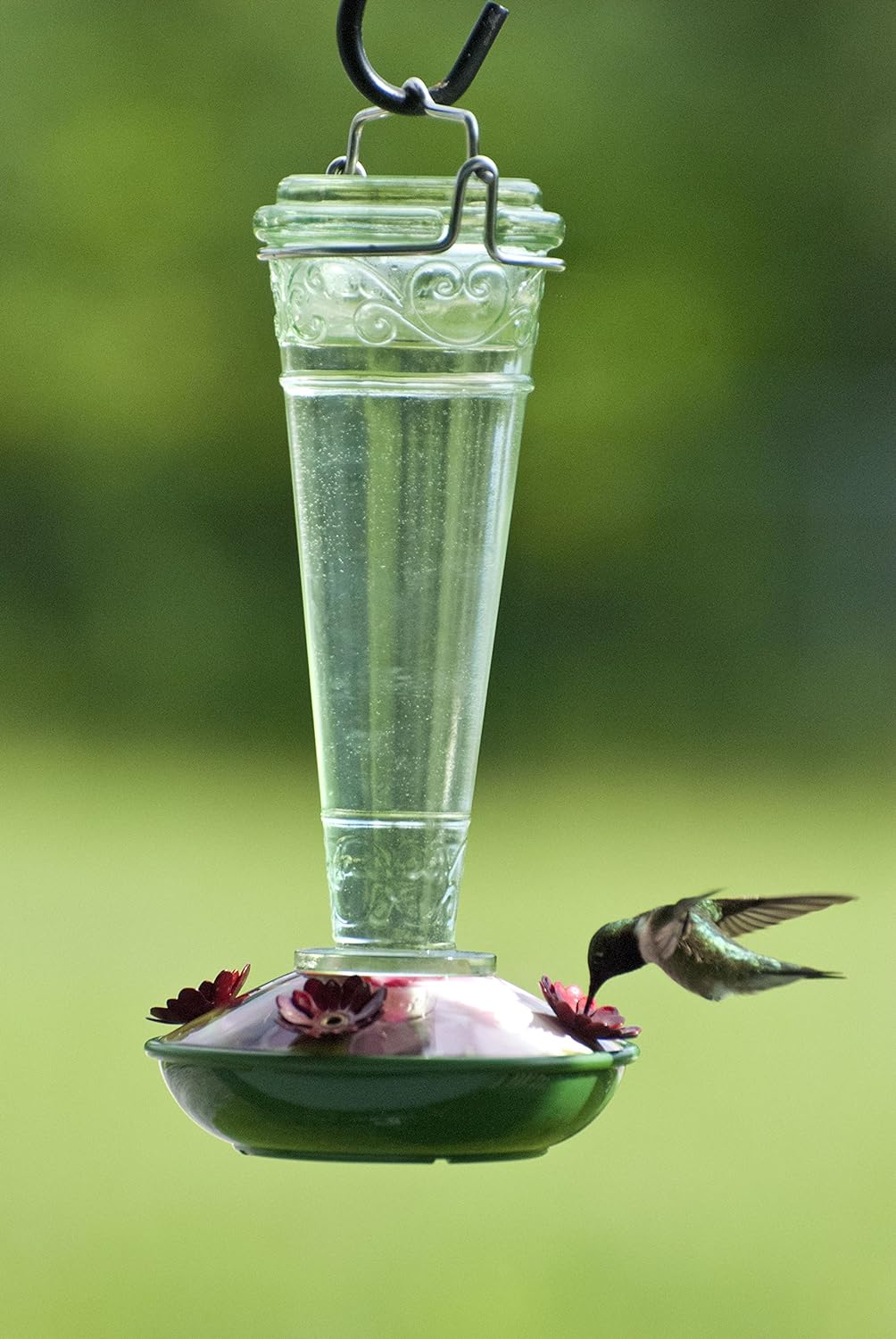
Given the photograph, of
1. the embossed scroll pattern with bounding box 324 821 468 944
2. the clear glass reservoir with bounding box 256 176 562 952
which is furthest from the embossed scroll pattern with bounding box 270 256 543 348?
the embossed scroll pattern with bounding box 324 821 468 944

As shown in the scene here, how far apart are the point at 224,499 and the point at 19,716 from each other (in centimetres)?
226

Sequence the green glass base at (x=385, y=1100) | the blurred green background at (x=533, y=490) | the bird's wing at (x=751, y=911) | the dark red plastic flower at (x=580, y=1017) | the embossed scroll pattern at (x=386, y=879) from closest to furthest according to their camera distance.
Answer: the green glass base at (x=385, y=1100) < the dark red plastic flower at (x=580, y=1017) < the embossed scroll pattern at (x=386, y=879) < the bird's wing at (x=751, y=911) < the blurred green background at (x=533, y=490)

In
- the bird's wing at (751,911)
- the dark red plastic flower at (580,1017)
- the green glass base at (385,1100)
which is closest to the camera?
the green glass base at (385,1100)

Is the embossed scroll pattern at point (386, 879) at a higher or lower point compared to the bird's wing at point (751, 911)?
higher

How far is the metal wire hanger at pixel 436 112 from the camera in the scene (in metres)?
1.43

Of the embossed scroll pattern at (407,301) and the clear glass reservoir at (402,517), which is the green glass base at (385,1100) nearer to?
the clear glass reservoir at (402,517)

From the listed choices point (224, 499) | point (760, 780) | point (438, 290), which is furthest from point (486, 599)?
point (760, 780)

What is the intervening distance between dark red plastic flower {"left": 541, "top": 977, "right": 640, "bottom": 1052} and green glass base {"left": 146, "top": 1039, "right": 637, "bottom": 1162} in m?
0.04

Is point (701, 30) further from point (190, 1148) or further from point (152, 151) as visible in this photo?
point (190, 1148)

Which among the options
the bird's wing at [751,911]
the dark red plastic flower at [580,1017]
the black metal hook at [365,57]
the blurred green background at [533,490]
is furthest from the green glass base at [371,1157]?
the blurred green background at [533,490]

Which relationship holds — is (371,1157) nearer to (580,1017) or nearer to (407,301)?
(580,1017)

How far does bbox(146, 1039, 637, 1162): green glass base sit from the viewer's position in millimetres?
1418

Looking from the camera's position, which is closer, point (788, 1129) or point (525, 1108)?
point (525, 1108)

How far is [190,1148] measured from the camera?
9922 mm
